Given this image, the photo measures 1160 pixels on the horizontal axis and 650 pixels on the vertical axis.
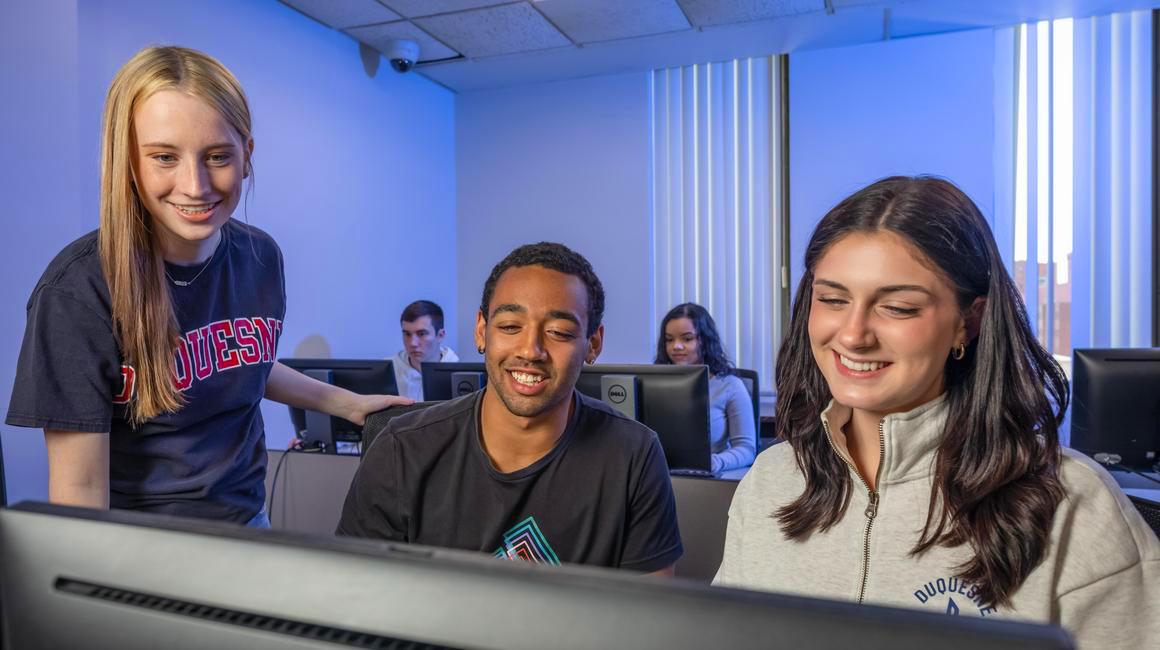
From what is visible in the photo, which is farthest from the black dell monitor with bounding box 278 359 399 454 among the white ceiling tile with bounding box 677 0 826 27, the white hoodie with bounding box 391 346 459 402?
the white ceiling tile with bounding box 677 0 826 27

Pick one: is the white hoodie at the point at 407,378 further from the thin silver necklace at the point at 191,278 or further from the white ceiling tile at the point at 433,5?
the thin silver necklace at the point at 191,278

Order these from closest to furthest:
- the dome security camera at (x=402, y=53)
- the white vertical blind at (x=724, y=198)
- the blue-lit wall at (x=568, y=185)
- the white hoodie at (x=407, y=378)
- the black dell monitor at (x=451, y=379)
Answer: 1. the black dell monitor at (x=451, y=379)
2. the white hoodie at (x=407, y=378)
3. the dome security camera at (x=402, y=53)
4. the white vertical blind at (x=724, y=198)
5. the blue-lit wall at (x=568, y=185)

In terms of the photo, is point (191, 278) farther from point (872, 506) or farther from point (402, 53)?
point (402, 53)

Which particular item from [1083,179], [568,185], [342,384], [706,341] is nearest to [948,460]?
[342,384]

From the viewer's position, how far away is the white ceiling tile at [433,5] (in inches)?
148

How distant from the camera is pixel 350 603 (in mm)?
356

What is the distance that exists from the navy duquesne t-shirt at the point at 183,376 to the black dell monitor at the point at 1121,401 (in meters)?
2.16

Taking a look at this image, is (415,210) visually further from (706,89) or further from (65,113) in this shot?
(65,113)

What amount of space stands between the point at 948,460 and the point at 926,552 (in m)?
0.13

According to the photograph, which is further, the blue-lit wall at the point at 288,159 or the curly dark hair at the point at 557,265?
the blue-lit wall at the point at 288,159

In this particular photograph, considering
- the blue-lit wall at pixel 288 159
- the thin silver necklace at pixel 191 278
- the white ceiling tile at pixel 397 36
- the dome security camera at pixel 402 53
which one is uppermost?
the white ceiling tile at pixel 397 36

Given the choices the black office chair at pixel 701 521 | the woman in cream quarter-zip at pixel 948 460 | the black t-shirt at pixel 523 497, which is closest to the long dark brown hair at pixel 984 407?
the woman in cream quarter-zip at pixel 948 460

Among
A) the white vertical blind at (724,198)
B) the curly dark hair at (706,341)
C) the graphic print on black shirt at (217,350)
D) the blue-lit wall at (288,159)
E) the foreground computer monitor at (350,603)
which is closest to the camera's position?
the foreground computer monitor at (350,603)

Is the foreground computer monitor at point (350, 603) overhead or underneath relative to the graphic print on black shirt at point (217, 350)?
underneath
